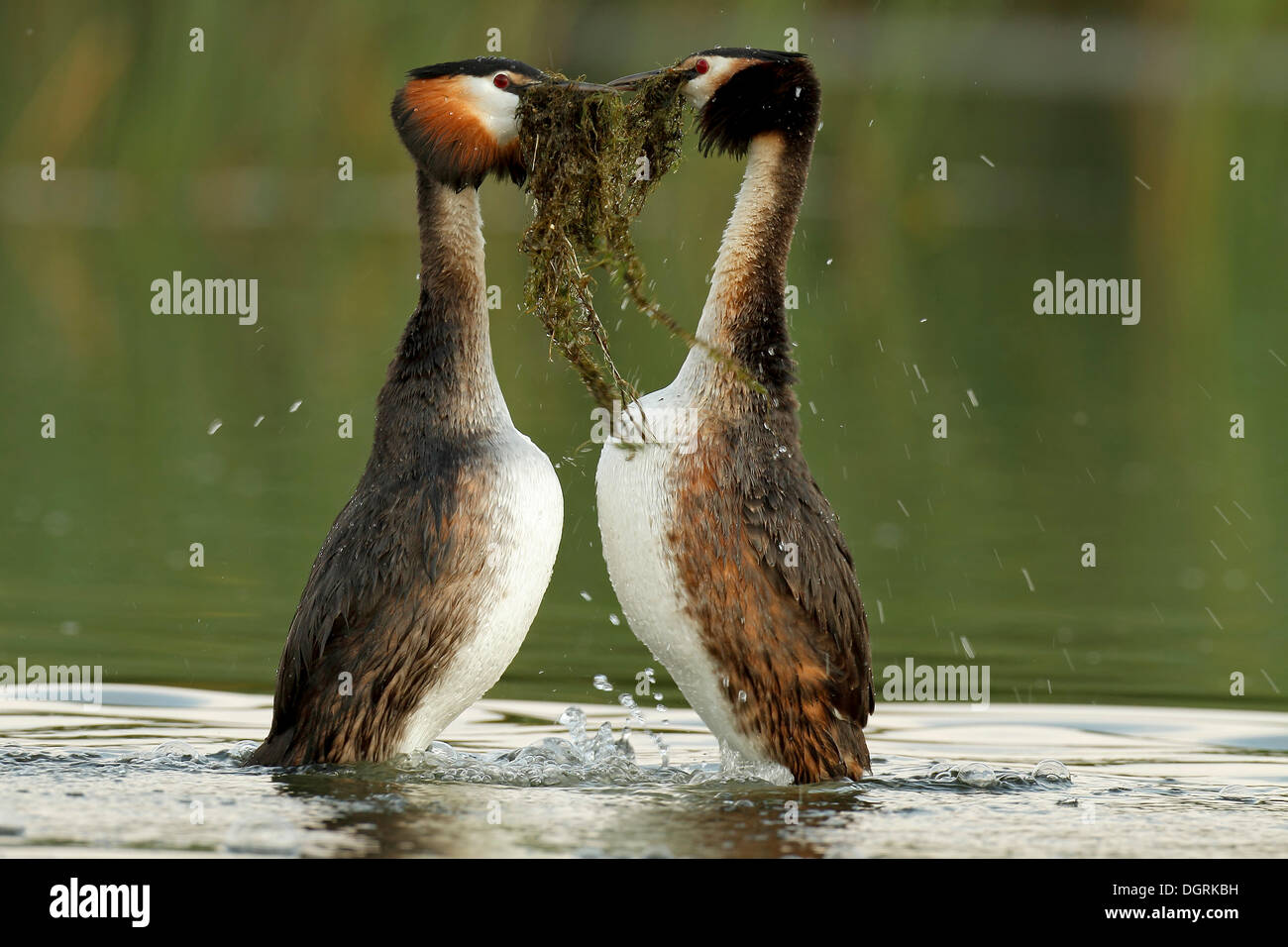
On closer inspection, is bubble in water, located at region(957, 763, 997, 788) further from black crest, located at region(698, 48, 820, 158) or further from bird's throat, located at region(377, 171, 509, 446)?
black crest, located at region(698, 48, 820, 158)

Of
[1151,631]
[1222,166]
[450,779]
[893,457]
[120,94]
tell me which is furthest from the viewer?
[1222,166]

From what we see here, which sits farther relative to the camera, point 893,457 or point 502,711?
point 893,457

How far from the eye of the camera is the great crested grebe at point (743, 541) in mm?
8258

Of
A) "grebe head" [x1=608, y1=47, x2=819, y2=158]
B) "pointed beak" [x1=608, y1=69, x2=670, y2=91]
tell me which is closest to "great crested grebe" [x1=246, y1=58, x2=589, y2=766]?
"pointed beak" [x1=608, y1=69, x2=670, y2=91]

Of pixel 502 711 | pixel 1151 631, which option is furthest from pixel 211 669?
pixel 1151 631

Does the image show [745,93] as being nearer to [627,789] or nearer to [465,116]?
[465,116]

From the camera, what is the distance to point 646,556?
27.1 feet

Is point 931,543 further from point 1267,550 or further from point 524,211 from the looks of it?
point 524,211

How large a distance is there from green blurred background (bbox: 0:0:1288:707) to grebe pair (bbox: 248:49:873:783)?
1.64 meters

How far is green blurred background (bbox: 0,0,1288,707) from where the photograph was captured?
1165 centimetres

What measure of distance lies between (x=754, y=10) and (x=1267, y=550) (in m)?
14.1

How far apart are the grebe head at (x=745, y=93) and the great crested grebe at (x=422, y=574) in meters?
1.33

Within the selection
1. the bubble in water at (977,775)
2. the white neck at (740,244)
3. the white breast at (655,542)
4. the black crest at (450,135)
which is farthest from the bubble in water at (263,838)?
the black crest at (450,135)

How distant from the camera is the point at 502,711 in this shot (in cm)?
969
